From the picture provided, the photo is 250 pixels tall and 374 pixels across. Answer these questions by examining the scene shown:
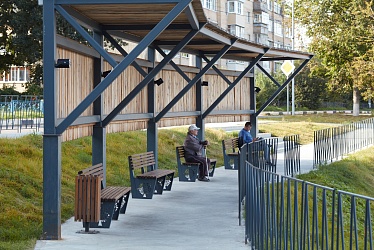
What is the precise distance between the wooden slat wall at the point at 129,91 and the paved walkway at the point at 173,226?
1566 mm

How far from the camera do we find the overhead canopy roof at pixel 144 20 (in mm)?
11812

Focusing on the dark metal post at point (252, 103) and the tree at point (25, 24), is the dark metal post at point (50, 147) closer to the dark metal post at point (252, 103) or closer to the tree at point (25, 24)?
the dark metal post at point (252, 103)

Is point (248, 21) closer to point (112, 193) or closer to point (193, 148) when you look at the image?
point (193, 148)

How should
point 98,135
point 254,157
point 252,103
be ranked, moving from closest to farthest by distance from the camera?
point 98,135, point 254,157, point 252,103

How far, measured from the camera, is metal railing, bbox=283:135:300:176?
70.5 ft

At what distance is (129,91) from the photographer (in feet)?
54.6

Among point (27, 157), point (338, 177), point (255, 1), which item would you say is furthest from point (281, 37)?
point (27, 157)

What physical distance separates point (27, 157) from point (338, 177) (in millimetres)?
10194

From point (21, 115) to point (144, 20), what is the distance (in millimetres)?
13164

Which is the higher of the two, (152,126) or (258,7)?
(258,7)

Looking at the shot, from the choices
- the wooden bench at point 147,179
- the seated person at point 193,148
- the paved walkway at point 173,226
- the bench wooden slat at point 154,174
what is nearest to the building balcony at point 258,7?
the seated person at point 193,148

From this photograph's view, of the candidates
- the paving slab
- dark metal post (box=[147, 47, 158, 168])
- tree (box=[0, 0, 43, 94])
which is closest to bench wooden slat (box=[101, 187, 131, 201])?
the paving slab

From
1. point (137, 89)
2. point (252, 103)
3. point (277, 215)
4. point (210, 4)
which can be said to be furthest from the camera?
point (210, 4)

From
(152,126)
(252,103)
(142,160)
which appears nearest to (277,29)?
(252,103)
